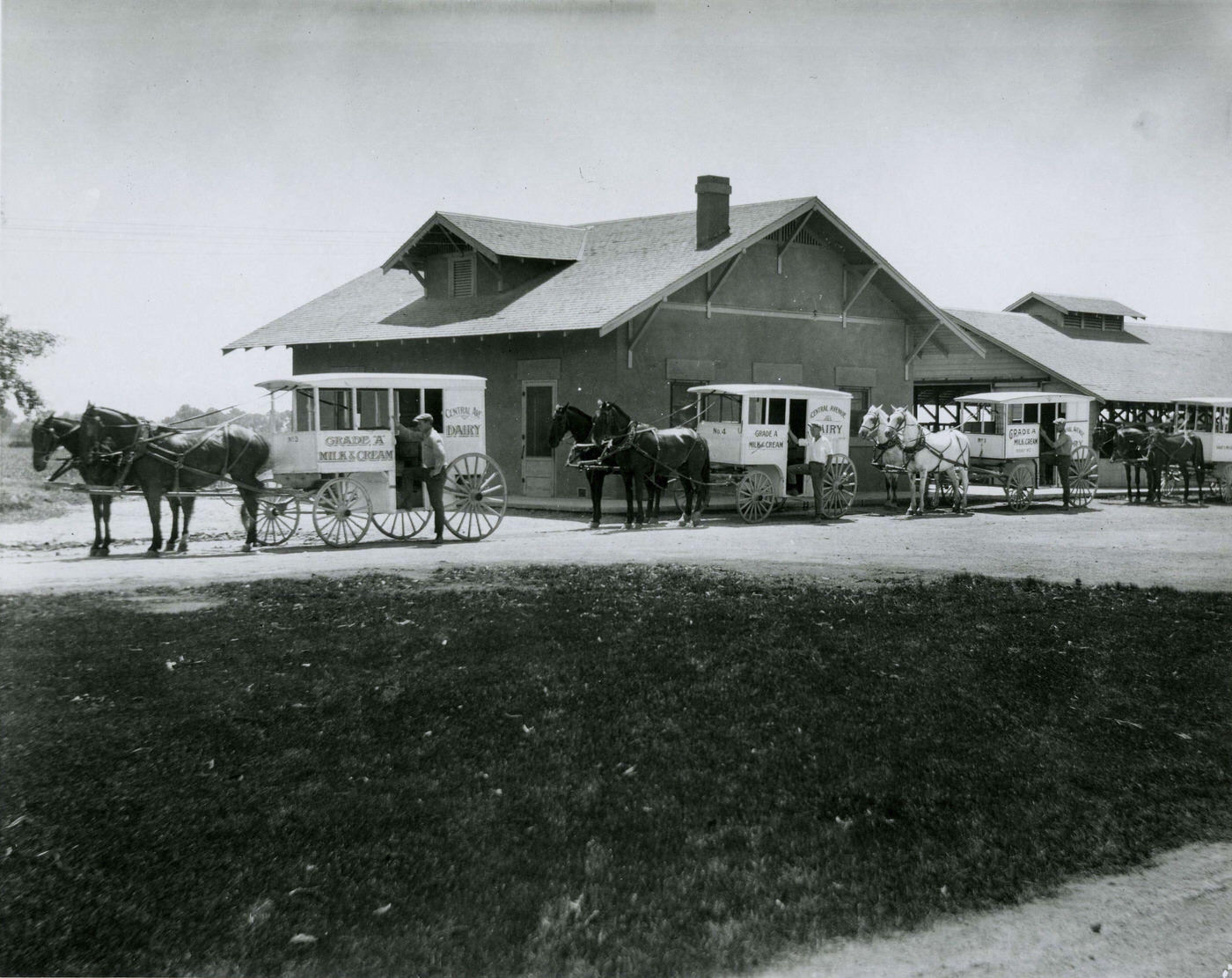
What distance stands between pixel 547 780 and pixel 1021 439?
19.8 m

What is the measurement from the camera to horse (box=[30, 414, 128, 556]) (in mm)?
12023

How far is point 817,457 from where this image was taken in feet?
63.2

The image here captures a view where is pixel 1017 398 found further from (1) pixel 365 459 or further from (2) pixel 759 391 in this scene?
(1) pixel 365 459

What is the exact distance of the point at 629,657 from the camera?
7566mm

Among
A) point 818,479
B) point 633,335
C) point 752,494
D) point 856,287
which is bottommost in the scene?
point 752,494

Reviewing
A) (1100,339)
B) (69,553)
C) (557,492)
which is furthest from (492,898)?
(1100,339)

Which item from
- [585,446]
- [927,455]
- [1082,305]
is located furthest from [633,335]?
[1082,305]

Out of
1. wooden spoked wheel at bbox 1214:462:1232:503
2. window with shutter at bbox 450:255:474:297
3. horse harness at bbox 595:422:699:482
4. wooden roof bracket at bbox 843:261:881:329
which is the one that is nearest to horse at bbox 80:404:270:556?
horse harness at bbox 595:422:699:482

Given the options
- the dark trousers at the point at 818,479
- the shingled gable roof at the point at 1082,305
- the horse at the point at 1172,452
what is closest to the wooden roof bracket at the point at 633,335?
the dark trousers at the point at 818,479

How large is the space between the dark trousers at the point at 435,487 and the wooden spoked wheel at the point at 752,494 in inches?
249

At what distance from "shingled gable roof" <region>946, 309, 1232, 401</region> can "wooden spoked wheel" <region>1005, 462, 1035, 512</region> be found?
24.8 ft

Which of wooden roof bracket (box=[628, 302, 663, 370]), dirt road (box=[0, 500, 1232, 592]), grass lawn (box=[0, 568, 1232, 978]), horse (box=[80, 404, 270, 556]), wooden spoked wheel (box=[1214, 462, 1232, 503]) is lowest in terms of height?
grass lawn (box=[0, 568, 1232, 978])

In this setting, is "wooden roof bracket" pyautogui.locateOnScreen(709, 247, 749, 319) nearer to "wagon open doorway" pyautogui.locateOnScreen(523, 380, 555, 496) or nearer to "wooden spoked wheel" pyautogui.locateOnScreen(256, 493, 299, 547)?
"wagon open doorway" pyautogui.locateOnScreen(523, 380, 555, 496)

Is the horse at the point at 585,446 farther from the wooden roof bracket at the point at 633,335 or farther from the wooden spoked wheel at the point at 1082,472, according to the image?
the wooden spoked wheel at the point at 1082,472
